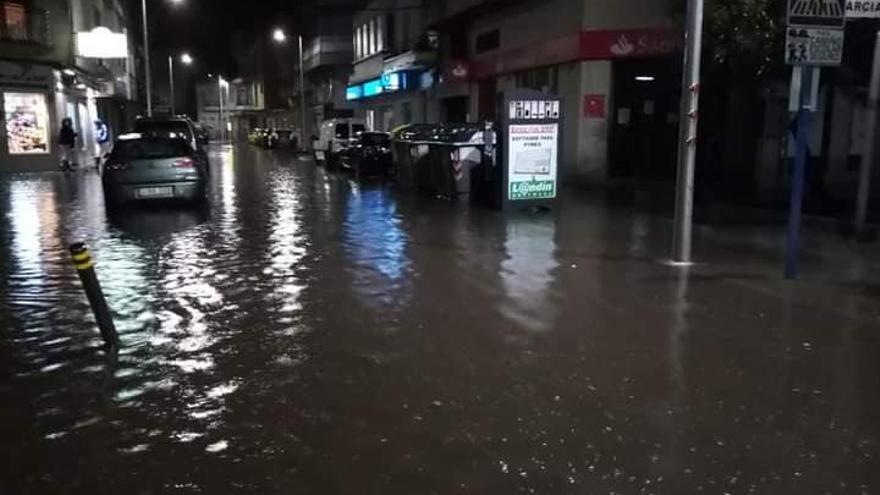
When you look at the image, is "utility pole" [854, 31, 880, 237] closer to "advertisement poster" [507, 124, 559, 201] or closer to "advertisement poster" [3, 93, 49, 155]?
"advertisement poster" [507, 124, 559, 201]

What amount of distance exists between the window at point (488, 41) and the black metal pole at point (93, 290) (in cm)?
2374

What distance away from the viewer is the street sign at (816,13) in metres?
8.90

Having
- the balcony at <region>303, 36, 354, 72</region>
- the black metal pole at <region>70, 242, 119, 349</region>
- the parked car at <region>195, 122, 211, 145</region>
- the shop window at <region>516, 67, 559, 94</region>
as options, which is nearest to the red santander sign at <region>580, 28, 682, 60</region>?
the shop window at <region>516, 67, 559, 94</region>

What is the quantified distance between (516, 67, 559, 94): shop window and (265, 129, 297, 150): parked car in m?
40.7

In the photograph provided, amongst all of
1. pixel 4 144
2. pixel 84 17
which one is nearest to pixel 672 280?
pixel 4 144

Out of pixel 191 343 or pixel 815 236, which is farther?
pixel 815 236

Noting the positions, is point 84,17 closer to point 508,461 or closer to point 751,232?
point 751,232

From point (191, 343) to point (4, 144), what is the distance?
82.3 feet

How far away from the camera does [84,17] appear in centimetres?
3609

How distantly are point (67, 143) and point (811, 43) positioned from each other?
85.8 feet

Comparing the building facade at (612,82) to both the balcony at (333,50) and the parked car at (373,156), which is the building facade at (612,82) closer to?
the parked car at (373,156)

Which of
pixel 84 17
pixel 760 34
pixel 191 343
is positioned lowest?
pixel 191 343

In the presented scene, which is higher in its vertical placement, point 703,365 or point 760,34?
point 760,34

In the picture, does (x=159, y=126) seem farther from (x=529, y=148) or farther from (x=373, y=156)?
(x=529, y=148)
